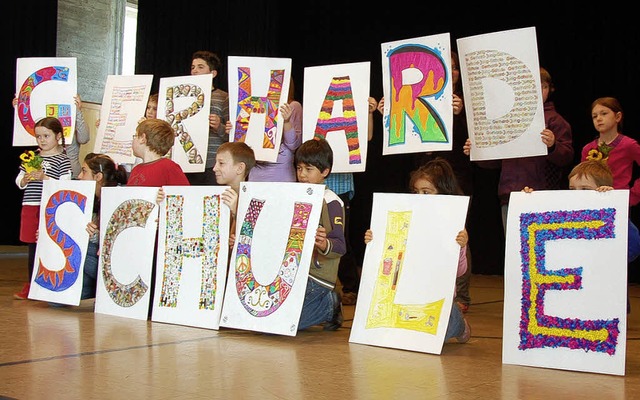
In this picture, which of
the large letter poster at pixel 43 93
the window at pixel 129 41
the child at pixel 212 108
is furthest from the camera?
the window at pixel 129 41

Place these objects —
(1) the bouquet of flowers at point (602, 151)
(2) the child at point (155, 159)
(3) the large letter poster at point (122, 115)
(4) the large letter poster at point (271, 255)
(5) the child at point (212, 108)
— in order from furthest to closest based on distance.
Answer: (3) the large letter poster at point (122, 115) < (5) the child at point (212, 108) < (2) the child at point (155, 159) < (1) the bouquet of flowers at point (602, 151) < (4) the large letter poster at point (271, 255)

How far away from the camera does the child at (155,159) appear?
3902 mm

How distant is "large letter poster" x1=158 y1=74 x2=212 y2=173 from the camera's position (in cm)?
435

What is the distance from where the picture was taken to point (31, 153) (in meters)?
4.41

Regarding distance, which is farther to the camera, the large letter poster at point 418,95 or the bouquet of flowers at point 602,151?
the large letter poster at point 418,95

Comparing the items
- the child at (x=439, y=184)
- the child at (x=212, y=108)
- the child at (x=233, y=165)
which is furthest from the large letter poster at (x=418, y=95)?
the child at (x=212, y=108)

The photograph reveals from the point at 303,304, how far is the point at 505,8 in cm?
334

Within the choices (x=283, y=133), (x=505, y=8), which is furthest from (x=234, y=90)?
(x=505, y=8)

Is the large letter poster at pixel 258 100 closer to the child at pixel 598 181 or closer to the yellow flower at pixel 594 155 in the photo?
the yellow flower at pixel 594 155

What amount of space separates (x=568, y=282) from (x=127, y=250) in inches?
80.8

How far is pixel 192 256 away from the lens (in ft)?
11.6

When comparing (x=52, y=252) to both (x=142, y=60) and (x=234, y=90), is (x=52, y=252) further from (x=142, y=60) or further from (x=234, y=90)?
(x=142, y=60)

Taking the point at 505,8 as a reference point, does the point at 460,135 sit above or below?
below

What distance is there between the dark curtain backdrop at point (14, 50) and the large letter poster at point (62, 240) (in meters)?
4.69
